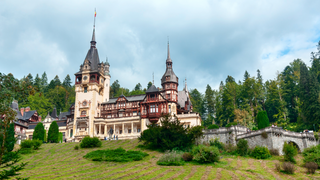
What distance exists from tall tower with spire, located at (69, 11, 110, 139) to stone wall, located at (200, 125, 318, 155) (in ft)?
106

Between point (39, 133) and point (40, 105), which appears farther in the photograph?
point (40, 105)

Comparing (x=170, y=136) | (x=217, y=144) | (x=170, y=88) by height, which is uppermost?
(x=170, y=88)

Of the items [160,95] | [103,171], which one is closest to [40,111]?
[160,95]

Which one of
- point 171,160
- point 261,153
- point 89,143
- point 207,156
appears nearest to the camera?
point 171,160

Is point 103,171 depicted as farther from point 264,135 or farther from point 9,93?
point 264,135

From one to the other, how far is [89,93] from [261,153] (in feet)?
150

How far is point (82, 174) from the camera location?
2588cm

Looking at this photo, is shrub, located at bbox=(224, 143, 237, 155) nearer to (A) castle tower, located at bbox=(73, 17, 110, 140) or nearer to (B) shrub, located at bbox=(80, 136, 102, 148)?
(B) shrub, located at bbox=(80, 136, 102, 148)

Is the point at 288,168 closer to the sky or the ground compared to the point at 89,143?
closer to the ground

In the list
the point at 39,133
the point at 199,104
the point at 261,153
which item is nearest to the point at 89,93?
the point at 39,133

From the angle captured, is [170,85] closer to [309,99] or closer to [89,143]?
[89,143]

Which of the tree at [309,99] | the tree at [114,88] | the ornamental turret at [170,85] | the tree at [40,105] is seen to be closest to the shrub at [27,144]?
the ornamental turret at [170,85]

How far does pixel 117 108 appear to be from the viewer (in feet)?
223

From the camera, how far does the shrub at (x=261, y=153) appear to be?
122 feet
